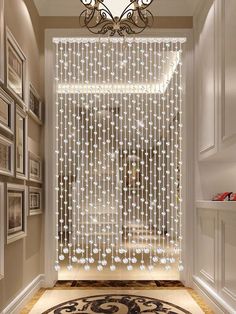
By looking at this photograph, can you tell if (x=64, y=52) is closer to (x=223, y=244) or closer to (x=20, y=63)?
(x=20, y=63)

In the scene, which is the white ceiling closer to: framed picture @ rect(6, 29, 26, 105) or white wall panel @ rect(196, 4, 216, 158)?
white wall panel @ rect(196, 4, 216, 158)

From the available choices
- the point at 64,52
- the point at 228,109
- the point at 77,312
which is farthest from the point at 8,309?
the point at 64,52

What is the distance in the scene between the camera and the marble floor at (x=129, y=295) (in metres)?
3.31

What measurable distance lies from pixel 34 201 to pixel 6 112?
3.99 ft

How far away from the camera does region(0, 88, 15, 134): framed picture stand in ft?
9.06

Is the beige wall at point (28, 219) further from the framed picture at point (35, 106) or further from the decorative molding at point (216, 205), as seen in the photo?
the decorative molding at point (216, 205)

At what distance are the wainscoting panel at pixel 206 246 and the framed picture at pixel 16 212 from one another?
1661mm

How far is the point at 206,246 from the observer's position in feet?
12.2

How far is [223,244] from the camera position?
3148 millimetres

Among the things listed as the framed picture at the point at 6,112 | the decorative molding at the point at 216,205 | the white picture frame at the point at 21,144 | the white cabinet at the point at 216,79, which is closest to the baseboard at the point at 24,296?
the white picture frame at the point at 21,144

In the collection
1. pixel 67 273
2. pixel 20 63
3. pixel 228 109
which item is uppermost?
pixel 20 63

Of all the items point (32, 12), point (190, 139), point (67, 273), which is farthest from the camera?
point (67, 273)

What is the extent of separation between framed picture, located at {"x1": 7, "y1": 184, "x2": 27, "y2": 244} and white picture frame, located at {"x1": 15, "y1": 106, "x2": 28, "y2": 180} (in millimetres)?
133

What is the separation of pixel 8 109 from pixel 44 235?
5.56ft
